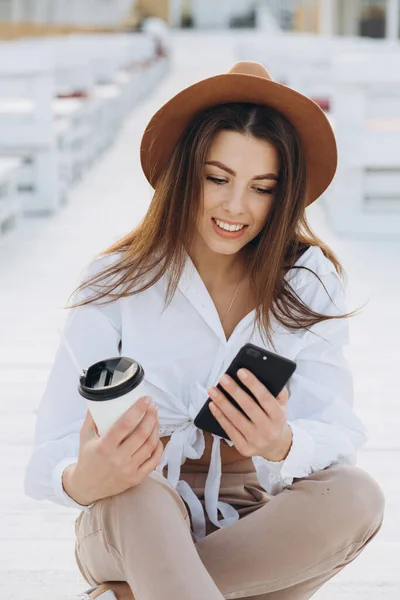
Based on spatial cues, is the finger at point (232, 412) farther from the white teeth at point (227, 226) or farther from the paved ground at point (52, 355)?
the paved ground at point (52, 355)

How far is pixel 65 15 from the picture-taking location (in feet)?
87.1

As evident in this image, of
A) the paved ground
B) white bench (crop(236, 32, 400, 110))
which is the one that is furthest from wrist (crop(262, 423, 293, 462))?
white bench (crop(236, 32, 400, 110))

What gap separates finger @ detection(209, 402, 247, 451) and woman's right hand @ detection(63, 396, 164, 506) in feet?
0.33

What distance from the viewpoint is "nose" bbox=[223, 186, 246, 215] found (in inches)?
65.3

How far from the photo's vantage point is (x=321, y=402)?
1.71m

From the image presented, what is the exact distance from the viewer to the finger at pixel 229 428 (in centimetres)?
151

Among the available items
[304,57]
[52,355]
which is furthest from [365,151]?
[304,57]

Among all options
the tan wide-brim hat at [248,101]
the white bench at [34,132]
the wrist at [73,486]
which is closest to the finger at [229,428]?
the wrist at [73,486]

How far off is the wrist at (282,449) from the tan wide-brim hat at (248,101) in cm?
47

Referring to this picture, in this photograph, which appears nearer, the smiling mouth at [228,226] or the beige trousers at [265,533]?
the beige trousers at [265,533]

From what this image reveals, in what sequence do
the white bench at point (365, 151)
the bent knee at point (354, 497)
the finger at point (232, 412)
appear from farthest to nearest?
the white bench at point (365, 151)
the bent knee at point (354, 497)
the finger at point (232, 412)

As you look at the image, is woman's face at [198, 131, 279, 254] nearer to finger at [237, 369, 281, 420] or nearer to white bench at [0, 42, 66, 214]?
finger at [237, 369, 281, 420]

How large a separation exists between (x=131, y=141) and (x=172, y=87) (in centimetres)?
711

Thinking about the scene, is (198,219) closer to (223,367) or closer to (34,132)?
(223,367)
